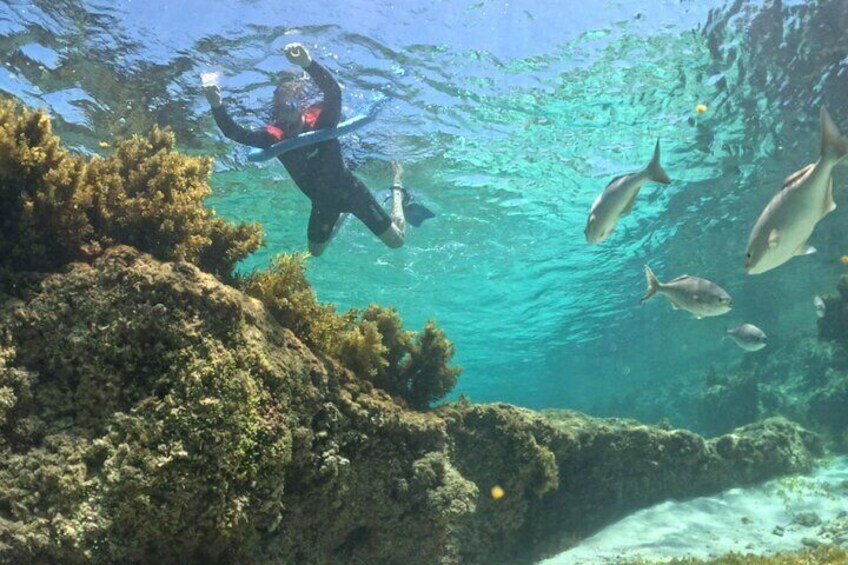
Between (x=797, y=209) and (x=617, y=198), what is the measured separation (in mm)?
1482

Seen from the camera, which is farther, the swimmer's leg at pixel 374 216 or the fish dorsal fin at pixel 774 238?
the swimmer's leg at pixel 374 216

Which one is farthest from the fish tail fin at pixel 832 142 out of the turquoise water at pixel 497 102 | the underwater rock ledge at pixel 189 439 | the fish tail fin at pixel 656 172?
the turquoise water at pixel 497 102

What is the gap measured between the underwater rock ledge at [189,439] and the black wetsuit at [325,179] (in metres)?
6.16

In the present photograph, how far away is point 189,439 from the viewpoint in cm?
295

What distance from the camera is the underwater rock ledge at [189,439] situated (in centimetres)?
283

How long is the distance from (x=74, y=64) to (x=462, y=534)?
38.7 ft

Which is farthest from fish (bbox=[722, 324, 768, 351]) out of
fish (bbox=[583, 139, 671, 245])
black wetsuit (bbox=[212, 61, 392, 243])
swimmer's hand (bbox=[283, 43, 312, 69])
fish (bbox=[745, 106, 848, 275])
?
swimmer's hand (bbox=[283, 43, 312, 69])

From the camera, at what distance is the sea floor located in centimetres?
746

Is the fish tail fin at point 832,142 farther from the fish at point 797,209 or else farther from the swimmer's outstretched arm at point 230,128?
the swimmer's outstretched arm at point 230,128

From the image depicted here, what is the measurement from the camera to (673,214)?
2148 centimetres

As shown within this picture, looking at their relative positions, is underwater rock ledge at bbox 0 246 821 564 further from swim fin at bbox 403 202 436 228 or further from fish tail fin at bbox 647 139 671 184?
swim fin at bbox 403 202 436 228

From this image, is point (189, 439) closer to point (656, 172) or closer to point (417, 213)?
point (656, 172)

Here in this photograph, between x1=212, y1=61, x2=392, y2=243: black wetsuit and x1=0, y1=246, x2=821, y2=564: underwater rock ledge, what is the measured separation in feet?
20.2

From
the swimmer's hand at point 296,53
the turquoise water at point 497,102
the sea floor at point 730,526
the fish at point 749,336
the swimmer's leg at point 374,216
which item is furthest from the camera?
the swimmer's leg at point 374,216
